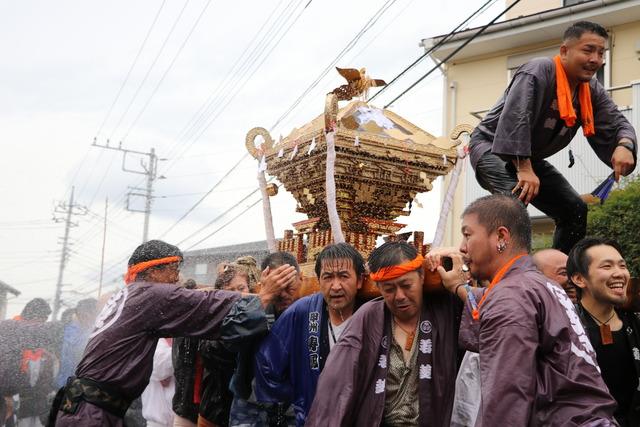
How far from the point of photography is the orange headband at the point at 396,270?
2883mm

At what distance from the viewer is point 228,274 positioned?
427 cm

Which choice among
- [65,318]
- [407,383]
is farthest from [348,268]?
[65,318]

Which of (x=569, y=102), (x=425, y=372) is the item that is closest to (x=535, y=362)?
(x=425, y=372)

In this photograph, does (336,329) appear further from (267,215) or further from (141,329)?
(267,215)

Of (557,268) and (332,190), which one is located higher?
(332,190)

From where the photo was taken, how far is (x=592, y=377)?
196 cm

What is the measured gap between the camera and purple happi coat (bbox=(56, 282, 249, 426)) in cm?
336

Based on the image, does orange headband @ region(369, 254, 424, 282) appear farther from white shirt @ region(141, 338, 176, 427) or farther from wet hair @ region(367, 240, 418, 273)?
white shirt @ region(141, 338, 176, 427)

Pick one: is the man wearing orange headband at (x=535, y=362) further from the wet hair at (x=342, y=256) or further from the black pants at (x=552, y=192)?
the black pants at (x=552, y=192)

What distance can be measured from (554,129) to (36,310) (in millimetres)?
5091

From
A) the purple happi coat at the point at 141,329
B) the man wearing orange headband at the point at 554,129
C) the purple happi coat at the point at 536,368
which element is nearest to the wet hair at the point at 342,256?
the purple happi coat at the point at 141,329

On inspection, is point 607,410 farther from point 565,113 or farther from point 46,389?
point 46,389

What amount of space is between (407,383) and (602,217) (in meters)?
7.65

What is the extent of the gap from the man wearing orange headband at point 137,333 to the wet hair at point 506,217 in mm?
1360
